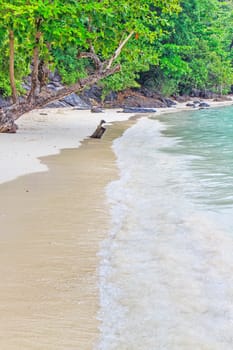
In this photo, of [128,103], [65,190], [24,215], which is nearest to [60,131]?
[65,190]

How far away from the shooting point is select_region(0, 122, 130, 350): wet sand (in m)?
2.98

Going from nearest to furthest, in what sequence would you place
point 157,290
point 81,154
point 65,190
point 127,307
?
point 127,307
point 157,290
point 65,190
point 81,154

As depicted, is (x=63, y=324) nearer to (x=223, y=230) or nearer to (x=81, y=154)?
(x=223, y=230)

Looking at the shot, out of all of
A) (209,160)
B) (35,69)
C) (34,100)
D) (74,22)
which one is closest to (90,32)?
(74,22)

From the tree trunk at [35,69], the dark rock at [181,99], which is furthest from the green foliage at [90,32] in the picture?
the dark rock at [181,99]

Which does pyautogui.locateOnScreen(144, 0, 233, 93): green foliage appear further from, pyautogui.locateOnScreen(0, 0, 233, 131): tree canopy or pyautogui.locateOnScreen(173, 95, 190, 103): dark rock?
pyautogui.locateOnScreen(0, 0, 233, 131): tree canopy

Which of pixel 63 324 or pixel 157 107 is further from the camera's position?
pixel 157 107

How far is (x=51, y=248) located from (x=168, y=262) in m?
1.08

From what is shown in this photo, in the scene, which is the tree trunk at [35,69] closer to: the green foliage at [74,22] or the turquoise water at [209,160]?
the green foliage at [74,22]

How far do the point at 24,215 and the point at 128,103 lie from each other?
2890 centimetres

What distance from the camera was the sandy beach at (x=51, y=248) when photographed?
300 centimetres

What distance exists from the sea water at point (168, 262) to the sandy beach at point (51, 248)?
145mm

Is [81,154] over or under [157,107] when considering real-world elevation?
over

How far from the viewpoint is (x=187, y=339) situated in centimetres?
289
